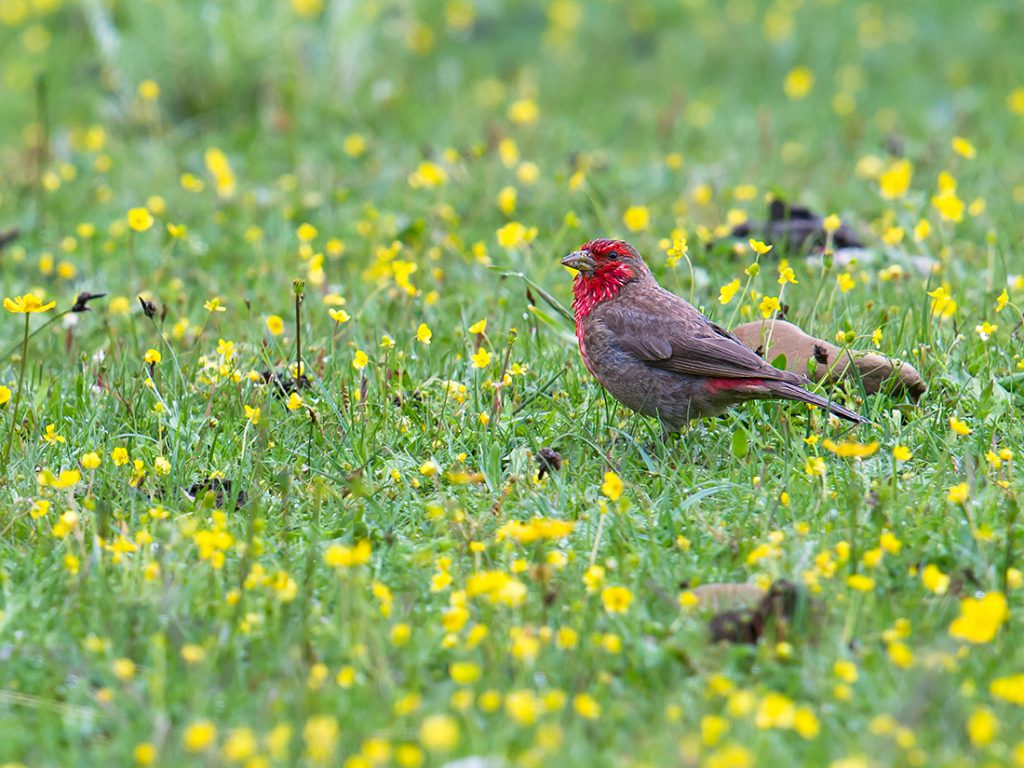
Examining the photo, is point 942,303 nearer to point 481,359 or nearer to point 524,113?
point 481,359

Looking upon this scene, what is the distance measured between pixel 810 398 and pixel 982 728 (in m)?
1.88

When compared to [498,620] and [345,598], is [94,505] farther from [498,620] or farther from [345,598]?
[498,620]

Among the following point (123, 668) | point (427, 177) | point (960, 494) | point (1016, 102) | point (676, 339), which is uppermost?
point (1016, 102)

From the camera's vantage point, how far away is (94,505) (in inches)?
162

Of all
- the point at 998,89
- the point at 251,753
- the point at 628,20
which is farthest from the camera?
the point at 628,20

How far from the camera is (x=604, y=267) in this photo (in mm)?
5188

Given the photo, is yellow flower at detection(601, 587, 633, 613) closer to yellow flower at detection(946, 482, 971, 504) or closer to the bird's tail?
yellow flower at detection(946, 482, 971, 504)

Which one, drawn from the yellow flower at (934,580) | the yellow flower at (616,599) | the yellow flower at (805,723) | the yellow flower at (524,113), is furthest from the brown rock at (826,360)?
the yellow flower at (524,113)

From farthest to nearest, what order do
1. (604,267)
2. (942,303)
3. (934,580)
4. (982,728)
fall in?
(604,267) < (942,303) < (934,580) < (982,728)

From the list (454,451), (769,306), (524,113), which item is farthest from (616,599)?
(524,113)

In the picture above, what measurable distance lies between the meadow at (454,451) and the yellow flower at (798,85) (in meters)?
0.75

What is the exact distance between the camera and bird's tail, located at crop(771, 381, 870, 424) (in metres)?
4.54

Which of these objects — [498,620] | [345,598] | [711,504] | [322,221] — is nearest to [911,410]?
[711,504]

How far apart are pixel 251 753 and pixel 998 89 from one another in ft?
29.0
